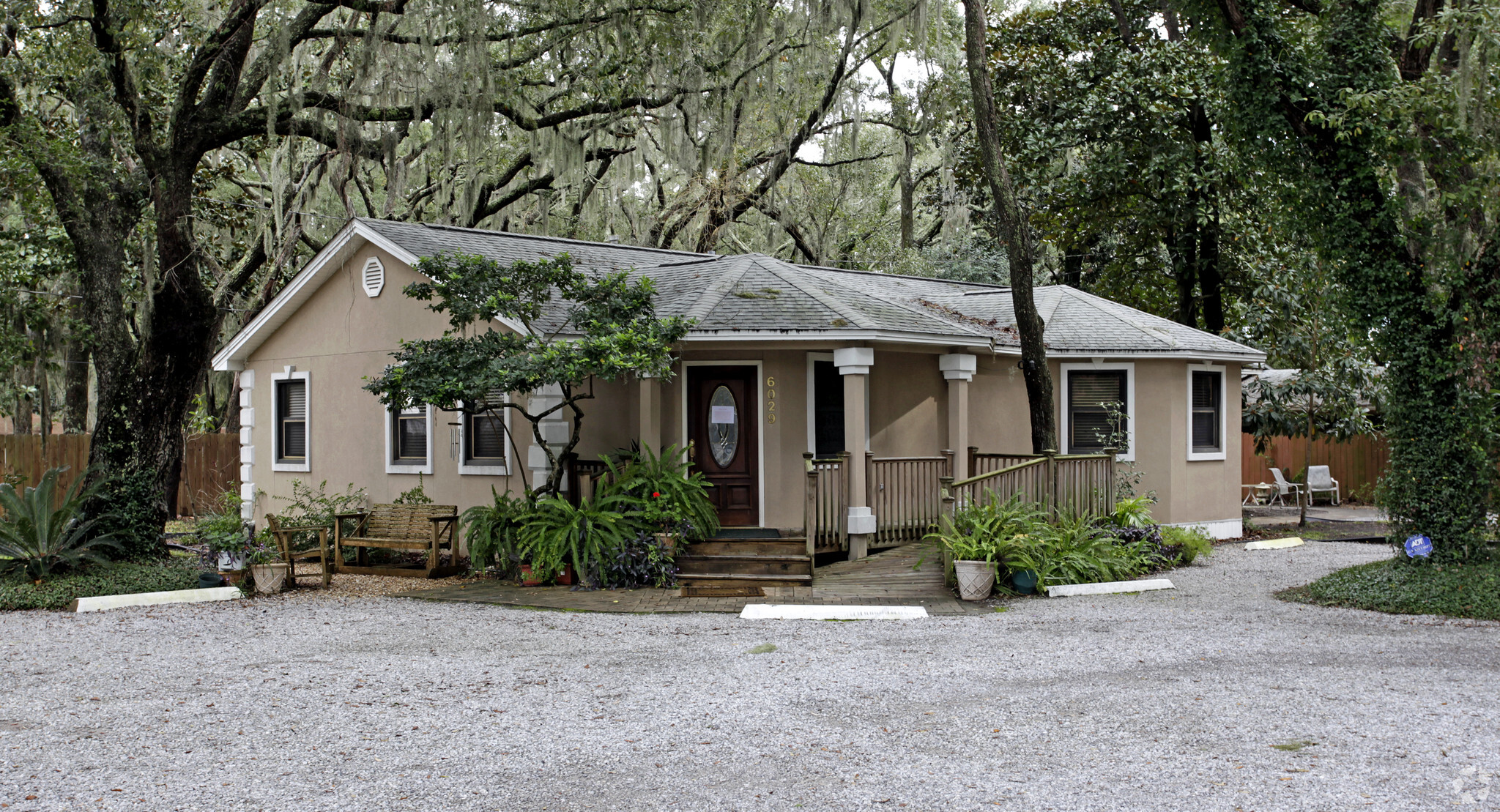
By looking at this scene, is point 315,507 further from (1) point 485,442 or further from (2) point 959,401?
(2) point 959,401

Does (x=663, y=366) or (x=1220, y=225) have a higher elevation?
(x=1220, y=225)

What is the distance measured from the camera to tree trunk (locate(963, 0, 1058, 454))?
480 inches

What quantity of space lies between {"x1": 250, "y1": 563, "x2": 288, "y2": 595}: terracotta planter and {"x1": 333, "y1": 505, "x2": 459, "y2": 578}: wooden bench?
1.09 m

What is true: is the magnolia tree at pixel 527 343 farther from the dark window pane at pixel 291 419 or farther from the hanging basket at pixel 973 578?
the dark window pane at pixel 291 419

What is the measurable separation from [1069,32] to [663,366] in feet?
44.8

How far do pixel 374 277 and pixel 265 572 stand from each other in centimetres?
434

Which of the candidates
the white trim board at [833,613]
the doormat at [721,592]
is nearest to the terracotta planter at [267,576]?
the doormat at [721,592]

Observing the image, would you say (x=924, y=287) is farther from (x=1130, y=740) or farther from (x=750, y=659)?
(x=1130, y=740)

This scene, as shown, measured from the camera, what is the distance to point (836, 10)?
16266mm

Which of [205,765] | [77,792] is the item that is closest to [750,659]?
[205,765]

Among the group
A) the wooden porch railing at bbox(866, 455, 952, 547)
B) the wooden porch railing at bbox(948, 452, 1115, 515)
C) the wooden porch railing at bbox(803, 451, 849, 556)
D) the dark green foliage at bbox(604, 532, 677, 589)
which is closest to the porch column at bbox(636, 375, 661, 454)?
the dark green foliage at bbox(604, 532, 677, 589)

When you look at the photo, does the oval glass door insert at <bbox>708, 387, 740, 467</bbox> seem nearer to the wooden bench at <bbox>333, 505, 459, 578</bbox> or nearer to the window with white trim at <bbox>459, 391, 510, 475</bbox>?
the window with white trim at <bbox>459, 391, 510, 475</bbox>

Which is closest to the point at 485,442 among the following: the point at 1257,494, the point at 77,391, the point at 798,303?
the point at 798,303

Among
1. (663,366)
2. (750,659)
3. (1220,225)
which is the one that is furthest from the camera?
(1220,225)
